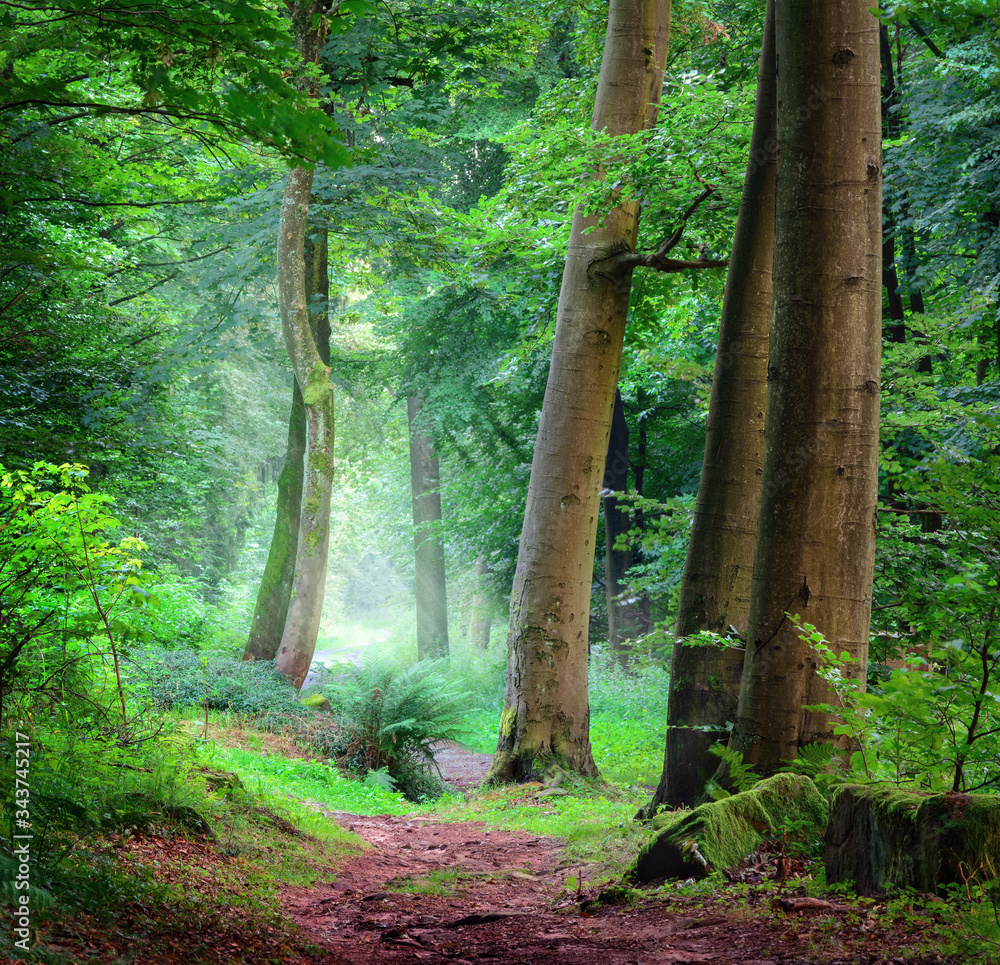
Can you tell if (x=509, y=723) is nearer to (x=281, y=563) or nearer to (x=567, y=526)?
(x=567, y=526)

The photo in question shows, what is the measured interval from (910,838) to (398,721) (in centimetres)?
813

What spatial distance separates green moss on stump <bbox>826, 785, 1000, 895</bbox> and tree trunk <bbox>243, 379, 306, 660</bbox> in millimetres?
12890

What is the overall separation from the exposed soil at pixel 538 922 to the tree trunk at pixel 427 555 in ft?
A: 56.6

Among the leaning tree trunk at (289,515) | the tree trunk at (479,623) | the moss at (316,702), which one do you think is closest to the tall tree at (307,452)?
the moss at (316,702)

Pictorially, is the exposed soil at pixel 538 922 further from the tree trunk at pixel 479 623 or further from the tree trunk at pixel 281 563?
the tree trunk at pixel 479 623

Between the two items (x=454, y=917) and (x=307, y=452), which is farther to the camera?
(x=307, y=452)

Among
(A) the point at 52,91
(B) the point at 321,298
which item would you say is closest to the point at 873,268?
(A) the point at 52,91

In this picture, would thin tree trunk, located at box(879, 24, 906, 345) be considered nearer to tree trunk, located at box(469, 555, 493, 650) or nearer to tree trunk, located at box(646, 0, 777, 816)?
tree trunk, located at box(646, 0, 777, 816)

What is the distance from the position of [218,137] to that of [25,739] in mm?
3403

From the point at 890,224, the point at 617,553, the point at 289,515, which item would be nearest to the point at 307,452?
the point at 289,515

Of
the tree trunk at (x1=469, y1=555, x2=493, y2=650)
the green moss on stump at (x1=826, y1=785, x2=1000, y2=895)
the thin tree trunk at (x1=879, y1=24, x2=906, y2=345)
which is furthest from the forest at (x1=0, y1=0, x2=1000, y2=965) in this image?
the tree trunk at (x1=469, y1=555, x2=493, y2=650)

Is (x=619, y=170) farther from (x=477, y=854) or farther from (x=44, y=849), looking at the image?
(x=44, y=849)

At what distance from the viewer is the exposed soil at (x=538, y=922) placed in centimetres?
299

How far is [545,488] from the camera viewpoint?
8.80m
